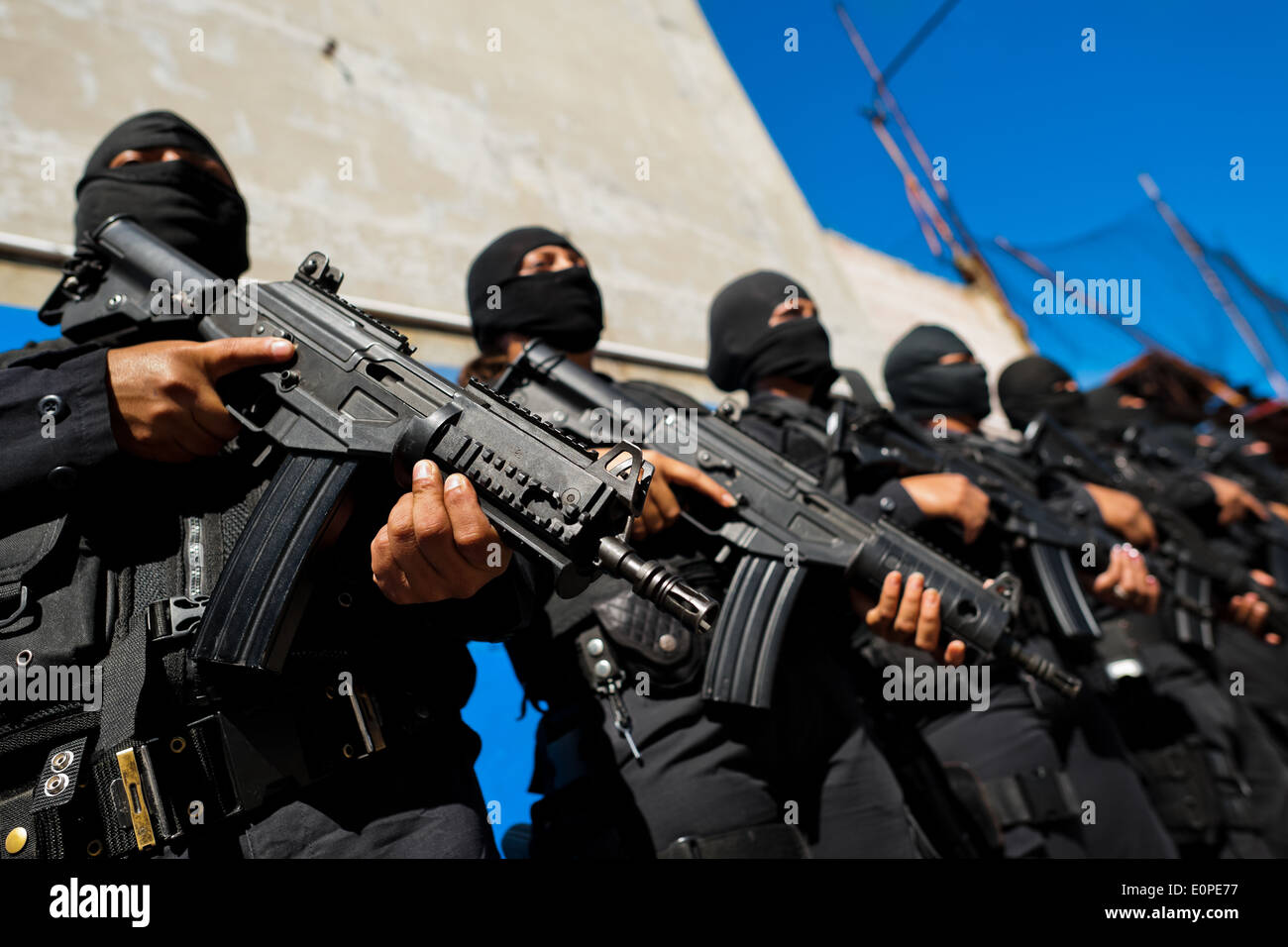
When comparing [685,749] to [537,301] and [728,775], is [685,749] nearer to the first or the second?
[728,775]

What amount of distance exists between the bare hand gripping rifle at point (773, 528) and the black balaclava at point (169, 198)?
86cm

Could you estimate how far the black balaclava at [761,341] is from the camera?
3324 mm

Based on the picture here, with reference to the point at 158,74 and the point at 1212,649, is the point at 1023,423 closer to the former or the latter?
the point at 1212,649

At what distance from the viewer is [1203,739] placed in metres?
4.35

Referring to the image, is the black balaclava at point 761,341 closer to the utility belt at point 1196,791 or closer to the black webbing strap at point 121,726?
the black webbing strap at point 121,726

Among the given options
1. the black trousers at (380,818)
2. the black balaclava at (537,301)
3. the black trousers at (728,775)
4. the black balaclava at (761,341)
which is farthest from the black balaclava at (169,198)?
the black balaclava at (761,341)

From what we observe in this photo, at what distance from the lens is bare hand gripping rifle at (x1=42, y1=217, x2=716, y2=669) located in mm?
1514

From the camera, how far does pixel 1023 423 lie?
6.25 meters

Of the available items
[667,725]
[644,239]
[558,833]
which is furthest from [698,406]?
[644,239]

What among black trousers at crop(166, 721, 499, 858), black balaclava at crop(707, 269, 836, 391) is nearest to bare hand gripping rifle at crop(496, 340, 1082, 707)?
black balaclava at crop(707, 269, 836, 391)

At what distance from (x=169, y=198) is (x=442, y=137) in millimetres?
3488

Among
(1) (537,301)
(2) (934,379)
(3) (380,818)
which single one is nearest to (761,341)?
(1) (537,301)

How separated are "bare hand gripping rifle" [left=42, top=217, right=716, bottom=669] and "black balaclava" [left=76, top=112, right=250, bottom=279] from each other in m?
0.14
